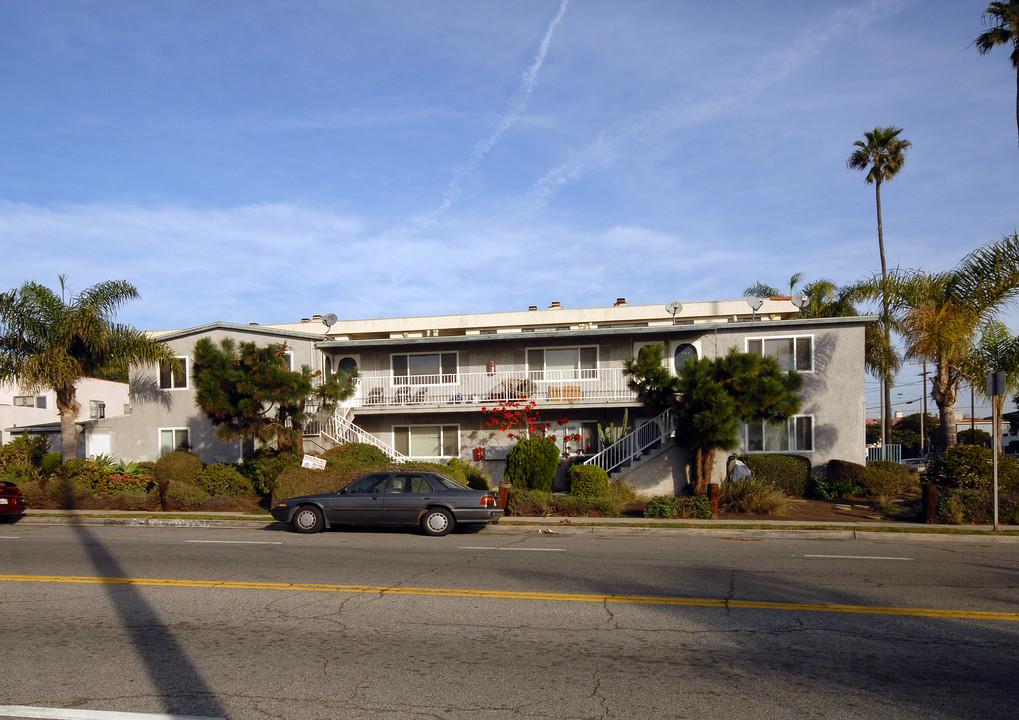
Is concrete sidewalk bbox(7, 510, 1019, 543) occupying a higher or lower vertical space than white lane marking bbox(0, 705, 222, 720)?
lower

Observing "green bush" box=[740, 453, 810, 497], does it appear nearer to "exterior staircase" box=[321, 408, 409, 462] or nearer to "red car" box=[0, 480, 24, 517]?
"exterior staircase" box=[321, 408, 409, 462]

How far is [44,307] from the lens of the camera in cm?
2403

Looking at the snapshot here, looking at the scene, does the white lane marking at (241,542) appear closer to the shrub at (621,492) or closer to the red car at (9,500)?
the red car at (9,500)

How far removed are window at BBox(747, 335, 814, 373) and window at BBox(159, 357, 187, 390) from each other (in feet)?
63.2

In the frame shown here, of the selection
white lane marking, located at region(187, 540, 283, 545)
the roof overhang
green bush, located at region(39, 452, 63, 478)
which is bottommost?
white lane marking, located at region(187, 540, 283, 545)

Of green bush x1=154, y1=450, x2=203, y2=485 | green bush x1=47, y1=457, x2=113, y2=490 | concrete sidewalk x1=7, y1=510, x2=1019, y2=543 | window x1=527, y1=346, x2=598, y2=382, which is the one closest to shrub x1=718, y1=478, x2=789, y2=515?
concrete sidewalk x1=7, y1=510, x2=1019, y2=543

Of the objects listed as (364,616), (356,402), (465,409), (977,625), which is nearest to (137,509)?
(356,402)

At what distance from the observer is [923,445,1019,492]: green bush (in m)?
18.7

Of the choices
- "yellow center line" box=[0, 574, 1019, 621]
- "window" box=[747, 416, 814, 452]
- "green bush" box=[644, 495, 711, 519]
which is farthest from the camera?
"window" box=[747, 416, 814, 452]

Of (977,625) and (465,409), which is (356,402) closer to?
(465,409)

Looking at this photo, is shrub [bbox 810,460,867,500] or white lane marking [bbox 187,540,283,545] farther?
shrub [bbox 810,460,867,500]

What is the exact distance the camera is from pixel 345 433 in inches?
1021

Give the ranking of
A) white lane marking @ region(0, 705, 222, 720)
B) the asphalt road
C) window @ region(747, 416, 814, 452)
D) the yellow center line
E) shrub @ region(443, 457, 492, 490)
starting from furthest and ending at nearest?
window @ region(747, 416, 814, 452) → shrub @ region(443, 457, 492, 490) → the yellow center line → the asphalt road → white lane marking @ region(0, 705, 222, 720)

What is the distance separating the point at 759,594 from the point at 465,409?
1697cm
